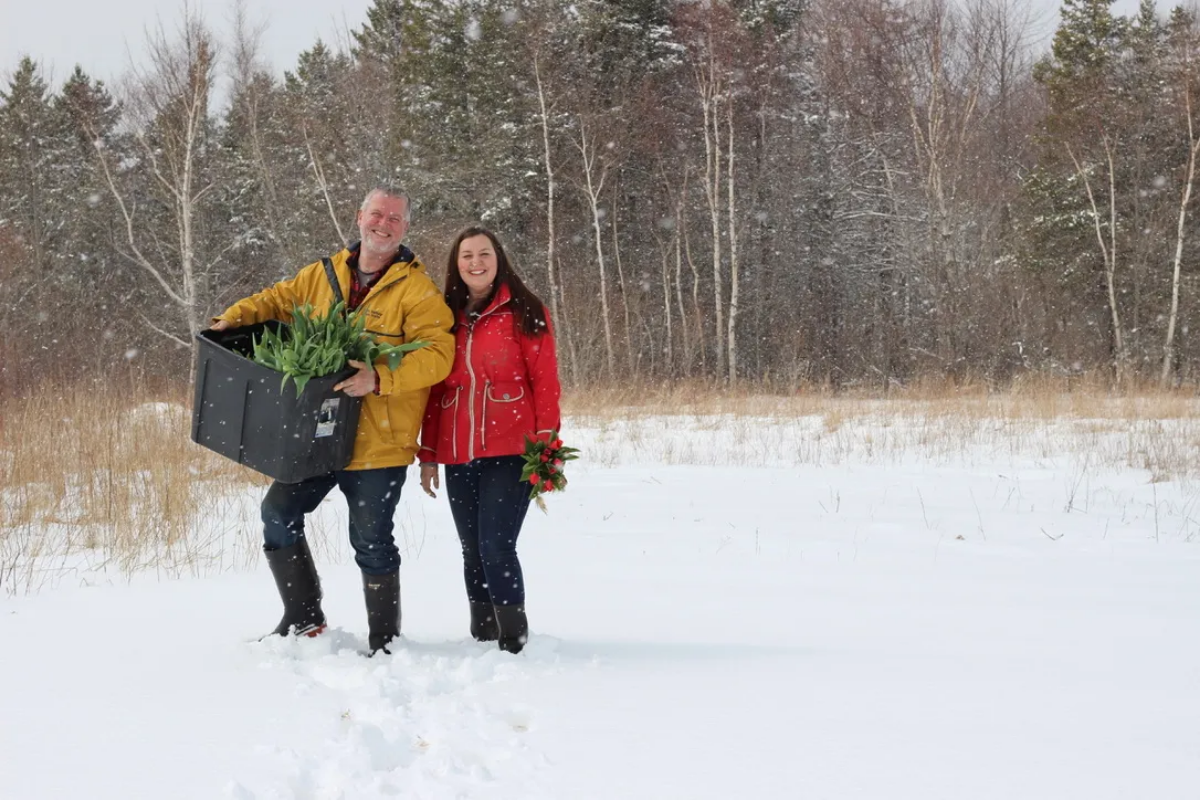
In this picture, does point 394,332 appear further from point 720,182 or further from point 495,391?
point 720,182

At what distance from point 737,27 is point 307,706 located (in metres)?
19.1

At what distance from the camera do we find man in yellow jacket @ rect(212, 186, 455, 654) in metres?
2.99

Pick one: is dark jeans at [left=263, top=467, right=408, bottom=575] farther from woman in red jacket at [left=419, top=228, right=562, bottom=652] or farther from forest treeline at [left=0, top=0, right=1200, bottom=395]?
forest treeline at [left=0, top=0, right=1200, bottom=395]

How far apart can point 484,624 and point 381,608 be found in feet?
1.35

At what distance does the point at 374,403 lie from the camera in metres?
2.99

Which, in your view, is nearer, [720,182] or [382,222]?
[382,222]

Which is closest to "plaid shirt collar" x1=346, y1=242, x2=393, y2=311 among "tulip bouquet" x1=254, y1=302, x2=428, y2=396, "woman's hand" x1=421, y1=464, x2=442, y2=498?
"tulip bouquet" x1=254, y1=302, x2=428, y2=396

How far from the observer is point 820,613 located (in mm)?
3926

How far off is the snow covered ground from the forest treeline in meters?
11.6

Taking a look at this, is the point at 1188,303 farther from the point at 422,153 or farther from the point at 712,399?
the point at 422,153

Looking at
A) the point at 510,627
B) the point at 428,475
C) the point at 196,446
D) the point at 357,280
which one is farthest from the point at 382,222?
the point at 196,446

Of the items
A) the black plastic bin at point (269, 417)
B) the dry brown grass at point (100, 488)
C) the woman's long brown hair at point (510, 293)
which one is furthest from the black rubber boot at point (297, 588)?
the dry brown grass at point (100, 488)

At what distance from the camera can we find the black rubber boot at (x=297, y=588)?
10.4 ft

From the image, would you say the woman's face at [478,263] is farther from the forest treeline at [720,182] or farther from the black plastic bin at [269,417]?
the forest treeline at [720,182]
